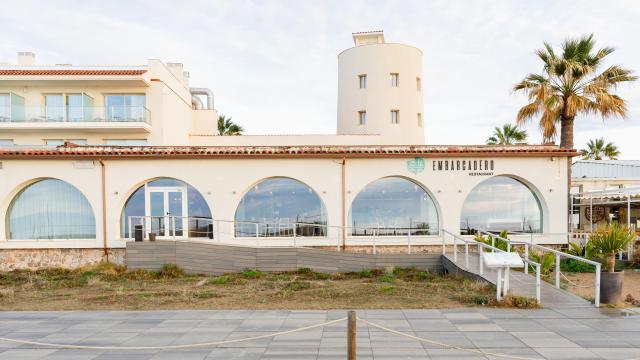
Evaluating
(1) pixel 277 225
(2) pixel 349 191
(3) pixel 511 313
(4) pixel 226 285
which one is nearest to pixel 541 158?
(2) pixel 349 191

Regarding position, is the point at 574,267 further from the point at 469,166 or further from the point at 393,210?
the point at 393,210

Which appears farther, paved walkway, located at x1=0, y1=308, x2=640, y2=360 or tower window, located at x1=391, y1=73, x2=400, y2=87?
tower window, located at x1=391, y1=73, x2=400, y2=87

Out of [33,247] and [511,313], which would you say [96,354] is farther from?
[33,247]

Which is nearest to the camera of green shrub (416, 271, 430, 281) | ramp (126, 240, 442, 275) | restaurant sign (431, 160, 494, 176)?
green shrub (416, 271, 430, 281)

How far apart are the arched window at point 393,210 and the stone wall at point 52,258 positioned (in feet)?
29.7

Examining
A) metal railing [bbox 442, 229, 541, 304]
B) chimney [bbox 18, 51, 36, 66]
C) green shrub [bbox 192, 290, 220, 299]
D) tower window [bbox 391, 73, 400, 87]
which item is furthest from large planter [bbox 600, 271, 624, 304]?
chimney [bbox 18, 51, 36, 66]

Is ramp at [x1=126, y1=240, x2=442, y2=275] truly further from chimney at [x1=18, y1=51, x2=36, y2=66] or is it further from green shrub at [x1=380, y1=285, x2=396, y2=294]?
chimney at [x1=18, y1=51, x2=36, y2=66]

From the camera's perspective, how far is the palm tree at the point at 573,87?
16.9m

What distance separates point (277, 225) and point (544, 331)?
10.3m

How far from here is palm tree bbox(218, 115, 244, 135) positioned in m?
40.3

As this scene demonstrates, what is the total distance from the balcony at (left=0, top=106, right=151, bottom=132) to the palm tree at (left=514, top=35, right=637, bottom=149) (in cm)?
2111

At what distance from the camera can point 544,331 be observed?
724 centimetres

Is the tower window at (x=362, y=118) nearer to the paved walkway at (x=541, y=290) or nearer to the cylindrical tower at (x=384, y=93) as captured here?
the cylindrical tower at (x=384, y=93)

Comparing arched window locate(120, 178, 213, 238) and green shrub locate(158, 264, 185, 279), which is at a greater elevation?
arched window locate(120, 178, 213, 238)
